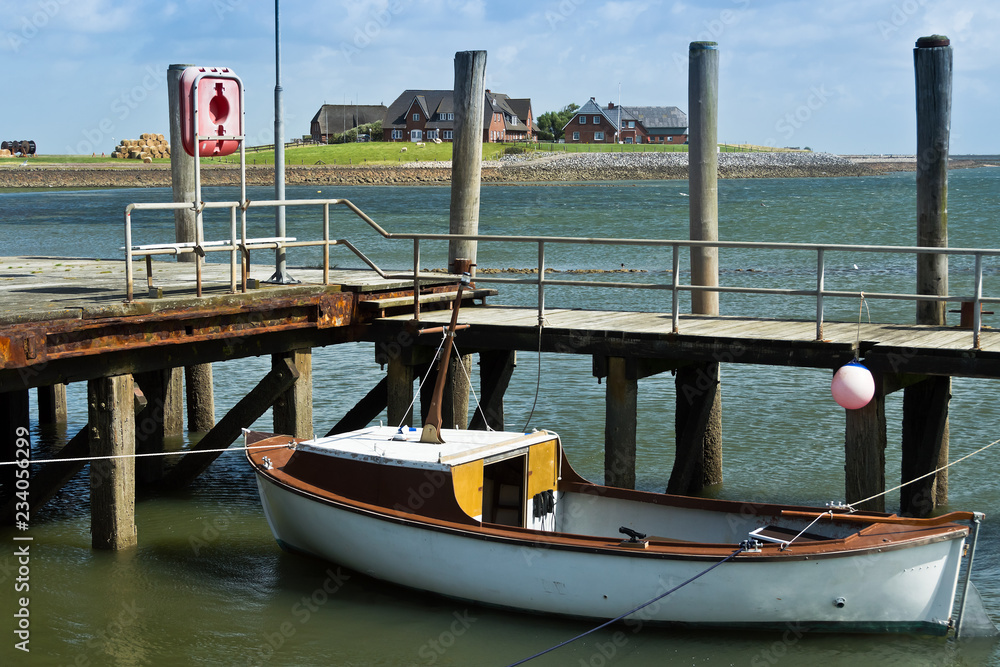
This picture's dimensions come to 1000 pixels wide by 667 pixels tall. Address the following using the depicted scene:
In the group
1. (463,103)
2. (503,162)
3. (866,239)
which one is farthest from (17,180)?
(463,103)

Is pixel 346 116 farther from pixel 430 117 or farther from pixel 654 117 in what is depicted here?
pixel 654 117

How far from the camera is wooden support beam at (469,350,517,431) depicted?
43.6 ft

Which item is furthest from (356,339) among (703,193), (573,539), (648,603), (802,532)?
(802,532)

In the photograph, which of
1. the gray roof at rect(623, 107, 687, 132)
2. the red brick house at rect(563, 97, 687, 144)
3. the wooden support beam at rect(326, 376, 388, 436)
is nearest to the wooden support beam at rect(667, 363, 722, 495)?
the wooden support beam at rect(326, 376, 388, 436)

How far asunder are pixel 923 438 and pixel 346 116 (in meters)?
173

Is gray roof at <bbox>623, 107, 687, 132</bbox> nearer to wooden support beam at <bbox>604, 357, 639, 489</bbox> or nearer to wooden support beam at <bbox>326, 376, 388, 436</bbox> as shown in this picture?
wooden support beam at <bbox>326, 376, 388, 436</bbox>

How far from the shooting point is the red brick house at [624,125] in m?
173

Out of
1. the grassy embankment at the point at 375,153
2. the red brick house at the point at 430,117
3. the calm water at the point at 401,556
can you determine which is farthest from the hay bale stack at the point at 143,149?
the calm water at the point at 401,556

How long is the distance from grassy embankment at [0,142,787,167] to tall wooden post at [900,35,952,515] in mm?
131084

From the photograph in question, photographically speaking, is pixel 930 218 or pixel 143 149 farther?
pixel 143 149

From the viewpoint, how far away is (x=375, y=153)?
15150 centimetres

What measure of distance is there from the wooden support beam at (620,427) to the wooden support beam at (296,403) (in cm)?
338

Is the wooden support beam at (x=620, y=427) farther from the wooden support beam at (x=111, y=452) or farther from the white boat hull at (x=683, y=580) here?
the wooden support beam at (x=111, y=452)

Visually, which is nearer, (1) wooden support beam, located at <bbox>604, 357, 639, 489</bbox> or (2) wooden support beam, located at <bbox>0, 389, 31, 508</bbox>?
(1) wooden support beam, located at <bbox>604, 357, 639, 489</bbox>
